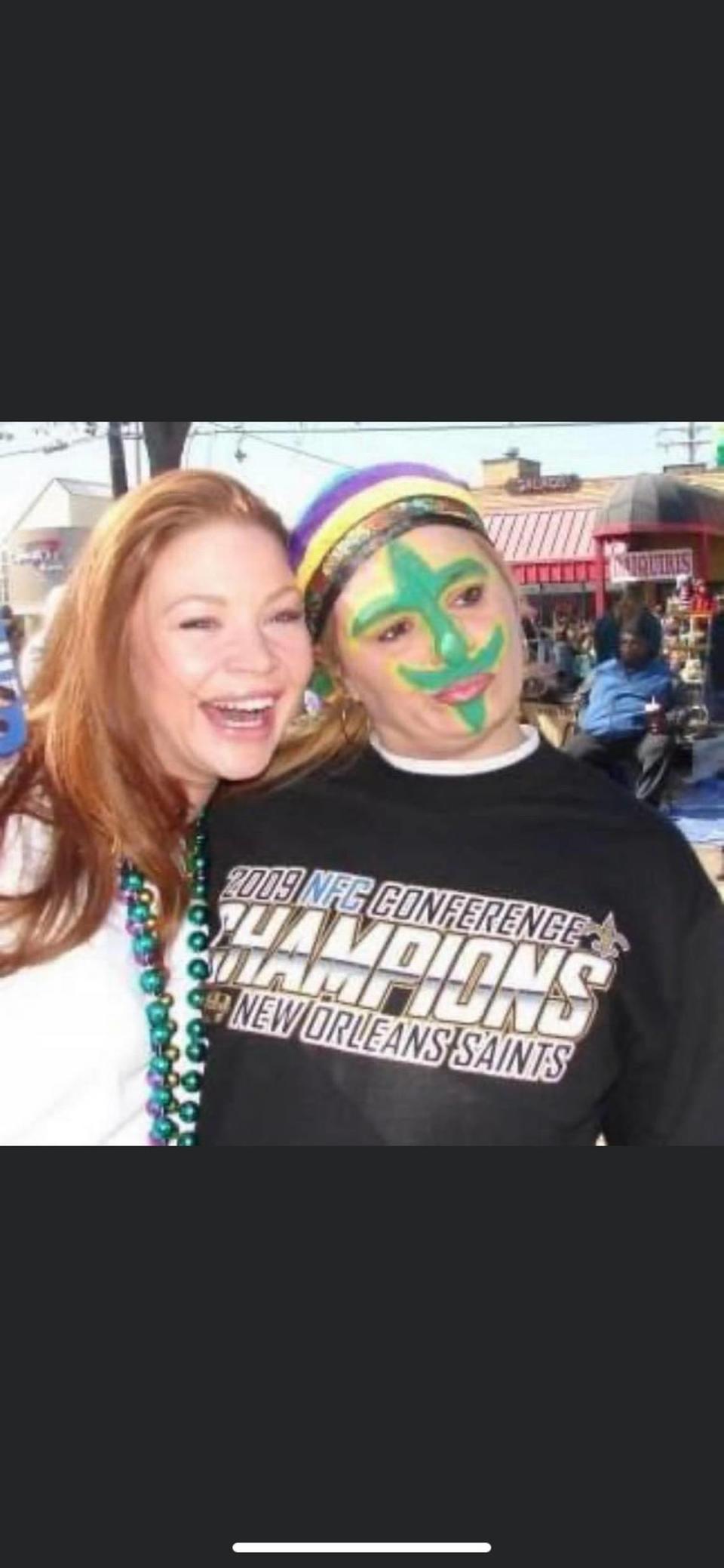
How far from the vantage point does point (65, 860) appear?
56.1 inches

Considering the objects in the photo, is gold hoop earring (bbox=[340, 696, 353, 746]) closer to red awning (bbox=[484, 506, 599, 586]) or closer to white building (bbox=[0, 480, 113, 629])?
red awning (bbox=[484, 506, 599, 586])

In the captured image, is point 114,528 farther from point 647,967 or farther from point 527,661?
point 647,967

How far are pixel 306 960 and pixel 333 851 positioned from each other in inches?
5.2

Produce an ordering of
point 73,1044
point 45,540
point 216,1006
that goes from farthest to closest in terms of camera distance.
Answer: point 45,540, point 216,1006, point 73,1044

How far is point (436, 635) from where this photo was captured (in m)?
1.44

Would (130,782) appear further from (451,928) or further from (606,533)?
(606,533)

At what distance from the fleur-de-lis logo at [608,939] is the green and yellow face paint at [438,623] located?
268mm

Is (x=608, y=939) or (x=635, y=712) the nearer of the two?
(x=608, y=939)

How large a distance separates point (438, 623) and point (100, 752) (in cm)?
40

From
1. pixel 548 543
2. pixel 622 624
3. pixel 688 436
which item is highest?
pixel 688 436

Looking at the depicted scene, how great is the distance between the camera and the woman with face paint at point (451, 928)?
142 centimetres

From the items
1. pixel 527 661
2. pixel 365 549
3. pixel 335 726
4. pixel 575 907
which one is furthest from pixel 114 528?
pixel 575 907

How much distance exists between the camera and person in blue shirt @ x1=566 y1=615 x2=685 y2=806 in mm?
1657

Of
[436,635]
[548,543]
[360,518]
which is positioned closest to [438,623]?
[436,635]
